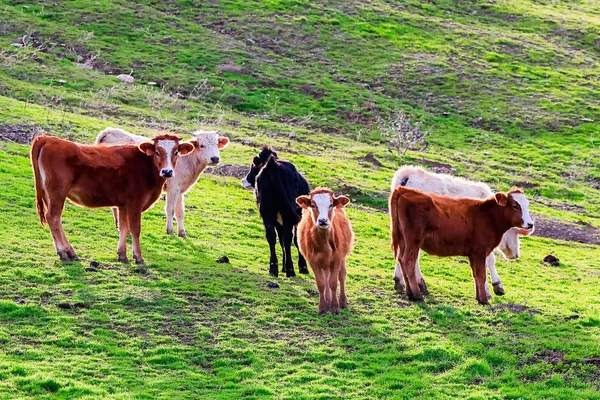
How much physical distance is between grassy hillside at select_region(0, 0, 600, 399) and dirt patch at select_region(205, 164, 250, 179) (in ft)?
2.42

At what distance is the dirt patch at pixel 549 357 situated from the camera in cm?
1368

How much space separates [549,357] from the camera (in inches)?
545

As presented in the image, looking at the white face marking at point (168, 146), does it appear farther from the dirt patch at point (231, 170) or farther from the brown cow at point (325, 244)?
the dirt patch at point (231, 170)

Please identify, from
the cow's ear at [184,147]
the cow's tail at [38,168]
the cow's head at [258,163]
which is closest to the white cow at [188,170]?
the cow's head at [258,163]

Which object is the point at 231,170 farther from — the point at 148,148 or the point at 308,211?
the point at 308,211

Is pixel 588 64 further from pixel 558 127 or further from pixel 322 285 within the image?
pixel 322 285

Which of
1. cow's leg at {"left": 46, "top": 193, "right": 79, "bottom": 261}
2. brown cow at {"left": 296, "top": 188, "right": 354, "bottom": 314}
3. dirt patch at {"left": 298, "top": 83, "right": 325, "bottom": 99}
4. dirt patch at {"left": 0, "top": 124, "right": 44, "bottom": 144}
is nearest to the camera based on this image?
brown cow at {"left": 296, "top": 188, "right": 354, "bottom": 314}

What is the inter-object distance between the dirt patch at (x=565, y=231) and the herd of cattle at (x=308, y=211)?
1057 centimetres

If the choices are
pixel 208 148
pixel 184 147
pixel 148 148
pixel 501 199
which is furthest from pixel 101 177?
pixel 501 199

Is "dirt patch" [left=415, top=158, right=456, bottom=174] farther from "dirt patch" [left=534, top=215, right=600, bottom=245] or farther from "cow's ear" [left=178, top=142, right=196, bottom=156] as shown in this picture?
"cow's ear" [left=178, top=142, right=196, bottom=156]

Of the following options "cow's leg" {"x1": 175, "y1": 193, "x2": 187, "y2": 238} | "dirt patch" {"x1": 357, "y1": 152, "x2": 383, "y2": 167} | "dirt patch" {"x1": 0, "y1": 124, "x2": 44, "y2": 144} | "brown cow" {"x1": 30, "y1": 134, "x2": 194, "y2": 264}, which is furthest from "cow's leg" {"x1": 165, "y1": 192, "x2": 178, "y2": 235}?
"dirt patch" {"x1": 357, "y1": 152, "x2": 383, "y2": 167}

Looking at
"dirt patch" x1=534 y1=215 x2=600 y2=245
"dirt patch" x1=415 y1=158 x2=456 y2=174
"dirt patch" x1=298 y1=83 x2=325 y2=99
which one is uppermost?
"dirt patch" x1=298 y1=83 x2=325 y2=99

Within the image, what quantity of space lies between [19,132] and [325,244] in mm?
16779

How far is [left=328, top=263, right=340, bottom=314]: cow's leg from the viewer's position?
15.4m
